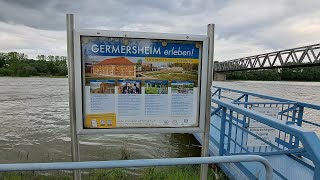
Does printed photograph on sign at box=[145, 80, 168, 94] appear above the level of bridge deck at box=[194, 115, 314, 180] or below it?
above

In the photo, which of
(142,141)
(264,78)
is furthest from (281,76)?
(142,141)

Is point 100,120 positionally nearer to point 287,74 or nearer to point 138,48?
point 138,48

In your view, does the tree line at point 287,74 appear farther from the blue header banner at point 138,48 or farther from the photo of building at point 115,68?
the photo of building at point 115,68

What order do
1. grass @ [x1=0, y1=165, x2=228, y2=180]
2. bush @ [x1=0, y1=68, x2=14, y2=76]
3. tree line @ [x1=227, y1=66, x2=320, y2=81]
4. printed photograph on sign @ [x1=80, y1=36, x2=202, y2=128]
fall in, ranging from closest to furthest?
1. printed photograph on sign @ [x1=80, y1=36, x2=202, y2=128]
2. grass @ [x1=0, y1=165, x2=228, y2=180]
3. tree line @ [x1=227, y1=66, x2=320, y2=81]
4. bush @ [x1=0, y1=68, x2=14, y2=76]

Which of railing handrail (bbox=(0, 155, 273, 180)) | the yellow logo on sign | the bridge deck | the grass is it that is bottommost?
the grass

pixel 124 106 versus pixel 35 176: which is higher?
pixel 124 106

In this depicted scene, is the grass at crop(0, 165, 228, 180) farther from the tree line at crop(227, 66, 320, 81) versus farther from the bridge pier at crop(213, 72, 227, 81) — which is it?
the bridge pier at crop(213, 72, 227, 81)

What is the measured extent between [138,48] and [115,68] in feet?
1.05

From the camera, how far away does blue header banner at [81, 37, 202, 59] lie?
2.49 meters

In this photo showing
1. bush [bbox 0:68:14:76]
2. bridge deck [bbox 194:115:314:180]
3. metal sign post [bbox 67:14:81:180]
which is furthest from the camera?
bush [bbox 0:68:14:76]

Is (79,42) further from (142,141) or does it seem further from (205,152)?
(142,141)

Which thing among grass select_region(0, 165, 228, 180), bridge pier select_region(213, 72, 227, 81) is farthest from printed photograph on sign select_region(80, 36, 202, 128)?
bridge pier select_region(213, 72, 227, 81)

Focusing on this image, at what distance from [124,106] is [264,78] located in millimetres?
72466

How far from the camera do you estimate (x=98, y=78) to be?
254 cm
